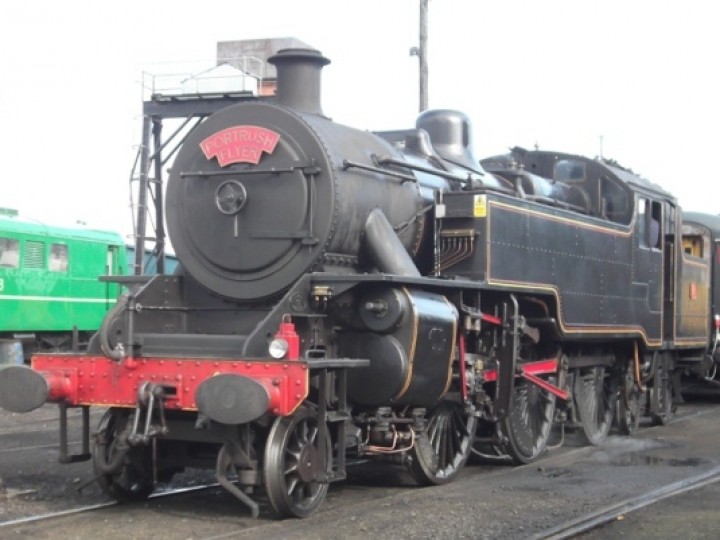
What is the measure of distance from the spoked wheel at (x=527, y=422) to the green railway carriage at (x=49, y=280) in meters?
10.4

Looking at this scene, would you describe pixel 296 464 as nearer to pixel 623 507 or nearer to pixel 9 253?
pixel 623 507

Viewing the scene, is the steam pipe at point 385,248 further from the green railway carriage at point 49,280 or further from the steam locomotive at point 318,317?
the green railway carriage at point 49,280

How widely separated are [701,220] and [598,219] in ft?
29.0

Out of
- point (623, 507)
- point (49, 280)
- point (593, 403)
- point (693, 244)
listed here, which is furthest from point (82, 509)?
point (49, 280)

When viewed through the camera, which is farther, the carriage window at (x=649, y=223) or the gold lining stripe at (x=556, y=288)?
the carriage window at (x=649, y=223)

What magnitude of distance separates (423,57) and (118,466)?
44.4 ft

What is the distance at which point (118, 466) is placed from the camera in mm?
7281

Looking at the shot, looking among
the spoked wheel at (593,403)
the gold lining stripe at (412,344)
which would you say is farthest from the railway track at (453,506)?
the spoked wheel at (593,403)

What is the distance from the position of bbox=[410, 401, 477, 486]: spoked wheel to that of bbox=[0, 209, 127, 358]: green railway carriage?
11.1 metres

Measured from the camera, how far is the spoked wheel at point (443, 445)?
26.9ft

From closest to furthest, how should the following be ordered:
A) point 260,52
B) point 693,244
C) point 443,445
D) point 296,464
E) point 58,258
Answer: point 296,464 → point 443,445 → point 693,244 → point 58,258 → point 260,52

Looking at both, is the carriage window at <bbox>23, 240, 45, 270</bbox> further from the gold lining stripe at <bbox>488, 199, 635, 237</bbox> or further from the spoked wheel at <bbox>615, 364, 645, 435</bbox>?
the gold lining stripe at <bbox>488, 199, 635, 237</bbox>

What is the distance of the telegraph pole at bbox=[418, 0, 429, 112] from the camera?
62.6 feet

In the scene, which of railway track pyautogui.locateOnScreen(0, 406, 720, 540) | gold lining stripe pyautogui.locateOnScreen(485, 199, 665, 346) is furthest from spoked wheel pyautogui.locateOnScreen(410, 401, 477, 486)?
gold lining stripe pyautogui.locateOnScreen(485, 199, 665, 346)
